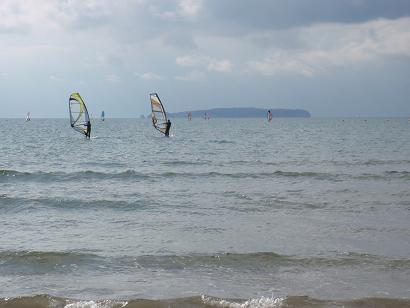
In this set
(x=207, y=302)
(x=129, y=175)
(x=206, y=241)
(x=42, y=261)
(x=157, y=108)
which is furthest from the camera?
(x=157, y=108)

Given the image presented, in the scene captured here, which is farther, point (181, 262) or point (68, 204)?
point (68, 204)

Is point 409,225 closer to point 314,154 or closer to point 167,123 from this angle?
point 314,154

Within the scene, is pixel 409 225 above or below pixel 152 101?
below

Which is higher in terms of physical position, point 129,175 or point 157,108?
point 157,108

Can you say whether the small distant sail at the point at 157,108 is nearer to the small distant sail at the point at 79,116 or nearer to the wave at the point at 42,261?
the small distant sail at the point at 79,116

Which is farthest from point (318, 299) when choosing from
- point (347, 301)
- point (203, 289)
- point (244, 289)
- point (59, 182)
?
point (59, 182)

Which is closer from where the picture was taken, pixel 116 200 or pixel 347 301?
pixel 347 301

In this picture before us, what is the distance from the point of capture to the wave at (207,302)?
773cm

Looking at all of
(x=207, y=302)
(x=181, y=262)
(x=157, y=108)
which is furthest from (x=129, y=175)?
(x=157, y=108)

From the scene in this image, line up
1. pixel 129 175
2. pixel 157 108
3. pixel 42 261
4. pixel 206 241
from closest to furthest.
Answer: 1. pixel 42 261
2. pixel 206 241
3. pixel 129 175
4. pixel 157 108

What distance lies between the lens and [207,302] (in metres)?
7.86

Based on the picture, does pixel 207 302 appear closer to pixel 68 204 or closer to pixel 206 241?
pixel 206 241

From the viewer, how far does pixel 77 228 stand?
43.7ft

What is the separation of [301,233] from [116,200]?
23.7 feet
